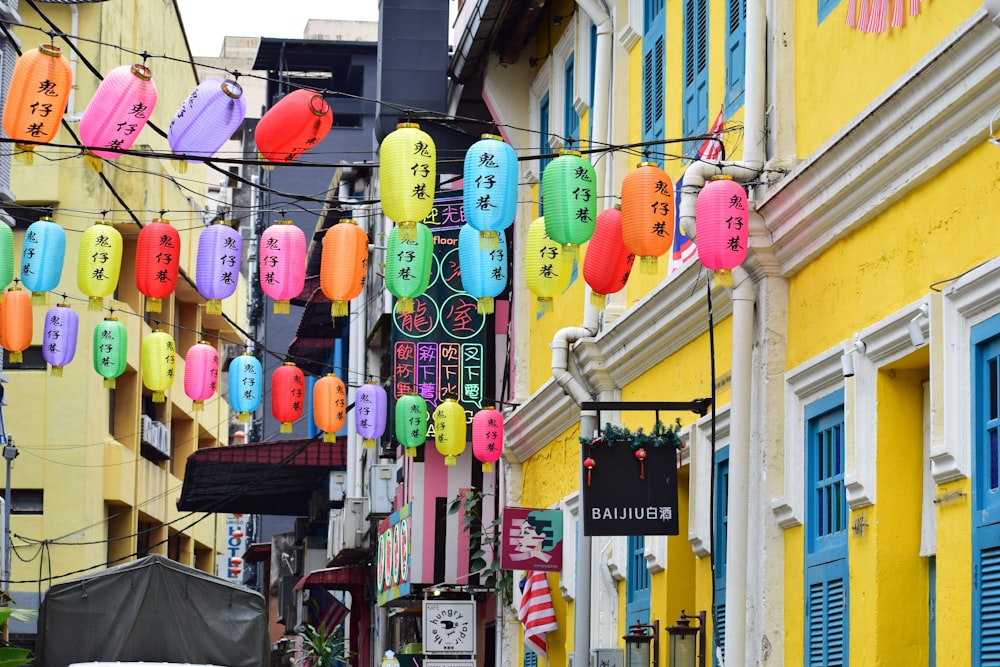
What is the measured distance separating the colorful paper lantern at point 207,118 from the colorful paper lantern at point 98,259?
8.61 ft

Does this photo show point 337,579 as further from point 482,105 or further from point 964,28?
point 964,28

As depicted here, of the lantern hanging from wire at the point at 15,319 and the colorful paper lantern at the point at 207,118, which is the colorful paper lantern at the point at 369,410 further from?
the colorful paper lantern at the point at 207,118

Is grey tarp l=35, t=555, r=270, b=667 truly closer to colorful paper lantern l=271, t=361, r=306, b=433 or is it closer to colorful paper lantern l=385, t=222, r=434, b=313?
colorful paper lantern l=385, t=222, r=434, b=313

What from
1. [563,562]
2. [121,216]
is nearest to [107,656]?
[563,562]

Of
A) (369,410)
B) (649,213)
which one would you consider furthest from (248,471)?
(649,213)

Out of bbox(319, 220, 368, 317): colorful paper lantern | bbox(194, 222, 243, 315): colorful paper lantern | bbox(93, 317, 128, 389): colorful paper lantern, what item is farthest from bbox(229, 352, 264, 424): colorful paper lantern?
bbox(319, 220, 368, 317): colorful paper lantern

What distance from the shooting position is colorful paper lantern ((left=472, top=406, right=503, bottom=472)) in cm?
1812

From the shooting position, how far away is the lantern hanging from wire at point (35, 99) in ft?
37.9

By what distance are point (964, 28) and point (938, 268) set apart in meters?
1.31

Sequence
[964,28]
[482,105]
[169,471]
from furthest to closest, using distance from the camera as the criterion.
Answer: [169,471], [482,105], [964,28]

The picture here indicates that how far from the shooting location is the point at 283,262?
14.1 metres

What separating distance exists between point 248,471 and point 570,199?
23738 mm

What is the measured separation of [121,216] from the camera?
39531mm

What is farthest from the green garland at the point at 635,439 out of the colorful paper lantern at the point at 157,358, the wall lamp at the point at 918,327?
the colorful paper lantern at the point at 157,358
